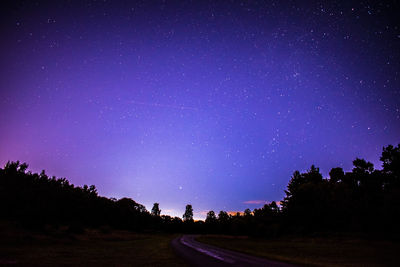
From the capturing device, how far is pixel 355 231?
56969 millimetres

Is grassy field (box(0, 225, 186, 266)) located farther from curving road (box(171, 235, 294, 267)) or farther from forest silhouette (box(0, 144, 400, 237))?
forest silhouette (box(0, 144, 400, 237))

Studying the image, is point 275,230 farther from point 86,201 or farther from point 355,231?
point 86,201

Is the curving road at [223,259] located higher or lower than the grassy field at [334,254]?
higher

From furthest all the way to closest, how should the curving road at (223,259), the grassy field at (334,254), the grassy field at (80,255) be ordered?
the grassy field at (334,254)
the curving road at (223,259)
the grassy field at (80,255)

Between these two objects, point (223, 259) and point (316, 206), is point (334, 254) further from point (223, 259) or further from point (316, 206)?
point (316, 206)

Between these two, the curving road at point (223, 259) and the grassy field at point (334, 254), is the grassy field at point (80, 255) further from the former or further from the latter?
the grassy field at point (334, 254)

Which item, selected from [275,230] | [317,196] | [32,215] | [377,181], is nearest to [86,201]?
[32,215]

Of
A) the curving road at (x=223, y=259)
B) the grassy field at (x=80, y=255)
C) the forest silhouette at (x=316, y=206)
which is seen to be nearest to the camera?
the grassy field at (x=80, y=255)

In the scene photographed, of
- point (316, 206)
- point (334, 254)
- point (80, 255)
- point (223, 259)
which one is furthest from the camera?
point (316, 206)

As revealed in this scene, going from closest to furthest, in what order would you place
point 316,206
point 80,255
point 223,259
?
point 223,259
point 80,255
point 316,206

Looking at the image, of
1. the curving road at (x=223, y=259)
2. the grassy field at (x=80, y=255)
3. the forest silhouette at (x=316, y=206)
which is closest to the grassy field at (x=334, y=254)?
the curving road at (x=223, y=259)

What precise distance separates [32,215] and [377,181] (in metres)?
85.6

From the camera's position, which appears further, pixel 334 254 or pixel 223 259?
pixel 334 254

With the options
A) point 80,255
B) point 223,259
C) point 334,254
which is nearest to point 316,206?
point 334,254
